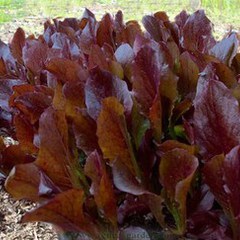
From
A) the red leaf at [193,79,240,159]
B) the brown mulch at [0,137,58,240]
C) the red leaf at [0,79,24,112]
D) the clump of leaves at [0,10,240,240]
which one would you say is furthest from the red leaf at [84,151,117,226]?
the brown mulch at [0,137,58,240]

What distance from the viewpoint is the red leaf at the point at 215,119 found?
3.63 ft

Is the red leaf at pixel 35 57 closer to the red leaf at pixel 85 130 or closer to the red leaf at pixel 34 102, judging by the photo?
the red leaf at pixel 34 102

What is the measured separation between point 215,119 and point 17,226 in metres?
1.37

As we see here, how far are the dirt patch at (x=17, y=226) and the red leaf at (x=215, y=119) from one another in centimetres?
119

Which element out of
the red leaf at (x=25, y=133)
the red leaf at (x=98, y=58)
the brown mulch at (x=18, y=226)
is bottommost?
the brown mulch at (x=18, y=226)

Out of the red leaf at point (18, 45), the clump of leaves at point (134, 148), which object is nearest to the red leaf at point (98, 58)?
the clump of leaves at point (134, 148)

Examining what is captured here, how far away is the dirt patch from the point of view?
7.23 ft

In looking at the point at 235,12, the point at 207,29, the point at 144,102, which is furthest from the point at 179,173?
the point at 235,12

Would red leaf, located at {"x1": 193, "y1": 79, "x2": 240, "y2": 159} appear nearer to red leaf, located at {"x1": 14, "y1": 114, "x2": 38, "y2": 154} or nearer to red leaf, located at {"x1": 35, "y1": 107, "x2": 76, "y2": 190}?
red leaf, located at {"x1": 35, "y1": 107, "x2": 76, "y2": 190}

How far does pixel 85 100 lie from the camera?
1264 millimetres

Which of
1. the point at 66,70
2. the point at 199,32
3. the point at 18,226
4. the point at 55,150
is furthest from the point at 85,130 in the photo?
the point at 18,226

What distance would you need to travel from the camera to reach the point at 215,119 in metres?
1.12

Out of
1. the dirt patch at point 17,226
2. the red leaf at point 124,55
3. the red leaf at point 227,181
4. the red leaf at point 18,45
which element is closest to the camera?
the red leaf at point 227,181

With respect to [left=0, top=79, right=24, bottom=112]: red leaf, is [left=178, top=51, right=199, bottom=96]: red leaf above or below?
above
